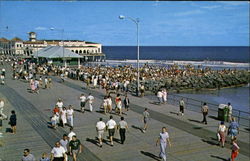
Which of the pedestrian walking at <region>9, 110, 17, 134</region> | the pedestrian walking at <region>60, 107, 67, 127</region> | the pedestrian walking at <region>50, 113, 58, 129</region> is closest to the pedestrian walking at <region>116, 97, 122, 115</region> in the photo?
the pedestrian walking at <region>60, 107, 67, 127</region>

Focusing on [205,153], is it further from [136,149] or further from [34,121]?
[34,121]

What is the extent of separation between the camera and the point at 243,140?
41.7ft

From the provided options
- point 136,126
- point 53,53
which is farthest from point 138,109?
point 53,53

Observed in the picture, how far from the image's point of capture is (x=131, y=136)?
41.5 feet

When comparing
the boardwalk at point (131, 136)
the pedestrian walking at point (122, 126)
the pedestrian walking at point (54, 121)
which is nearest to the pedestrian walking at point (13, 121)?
the boardwalk at point (131, 136)

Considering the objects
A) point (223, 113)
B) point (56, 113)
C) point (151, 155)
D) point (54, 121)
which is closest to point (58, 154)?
point (151, 155)

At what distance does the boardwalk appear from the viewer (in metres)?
10.5

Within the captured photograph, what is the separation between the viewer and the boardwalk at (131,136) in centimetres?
1047

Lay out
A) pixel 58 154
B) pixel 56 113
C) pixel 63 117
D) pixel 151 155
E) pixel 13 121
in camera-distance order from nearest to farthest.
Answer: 1. pixel 58 154
2. pixel 151 155
3. pixel 13 121
4. pixel 63 117
5. pixel 56 113

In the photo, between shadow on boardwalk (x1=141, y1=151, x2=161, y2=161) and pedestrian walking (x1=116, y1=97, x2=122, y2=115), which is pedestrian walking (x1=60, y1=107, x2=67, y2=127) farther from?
shadow on boardwalk (x1=141, y1=151, x2=161, y2=161)

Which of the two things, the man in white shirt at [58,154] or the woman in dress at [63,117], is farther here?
the woman in dress at [63,117]

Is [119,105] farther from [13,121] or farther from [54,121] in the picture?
[13,121]

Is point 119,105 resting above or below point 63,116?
above

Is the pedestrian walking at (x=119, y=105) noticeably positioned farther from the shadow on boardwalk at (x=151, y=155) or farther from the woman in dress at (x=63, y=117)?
the shadow on boardwalk at (x=151, y=155)
